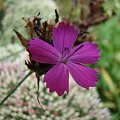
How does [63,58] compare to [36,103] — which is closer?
[63,58]

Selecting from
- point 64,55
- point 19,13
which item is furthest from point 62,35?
point 19,13

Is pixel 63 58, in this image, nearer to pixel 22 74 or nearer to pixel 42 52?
pixel 42 52

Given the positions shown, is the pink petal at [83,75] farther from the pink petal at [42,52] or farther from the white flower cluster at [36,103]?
the white flower cluster at [36,103]

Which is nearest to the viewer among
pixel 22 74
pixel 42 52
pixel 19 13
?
pixel 42 52

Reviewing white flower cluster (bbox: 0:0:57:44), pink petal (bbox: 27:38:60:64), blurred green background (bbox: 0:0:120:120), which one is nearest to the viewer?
pink petal (bbox: 27:38:60:64)

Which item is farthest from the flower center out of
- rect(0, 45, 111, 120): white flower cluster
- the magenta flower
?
rect(0, 45, 111, 120): white flower cluster

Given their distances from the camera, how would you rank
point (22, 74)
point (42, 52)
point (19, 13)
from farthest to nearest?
1. point (22, 74)
2. point (19, 13)
3. point (42, 52)

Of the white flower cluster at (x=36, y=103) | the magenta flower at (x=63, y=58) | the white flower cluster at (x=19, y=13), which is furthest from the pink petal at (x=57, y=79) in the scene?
the white flower cluster at (x=36, y=103)

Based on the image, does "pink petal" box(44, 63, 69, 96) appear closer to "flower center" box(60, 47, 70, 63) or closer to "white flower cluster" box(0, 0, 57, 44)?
"flower center" box(60, 47, 70, 63)
